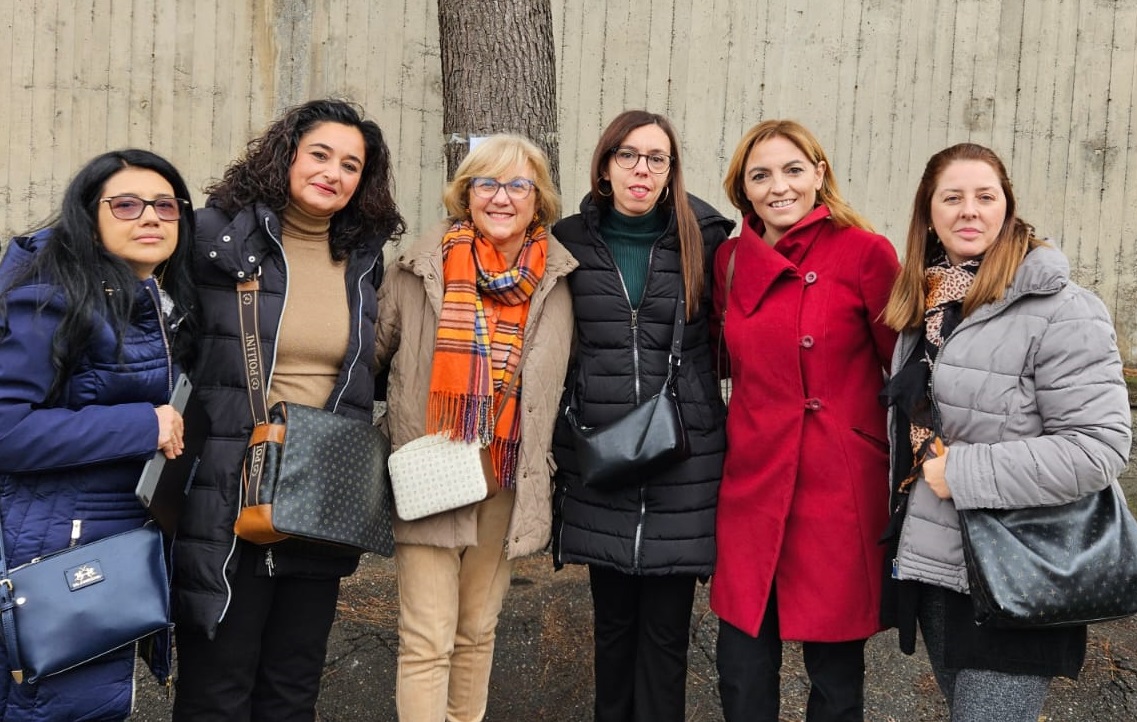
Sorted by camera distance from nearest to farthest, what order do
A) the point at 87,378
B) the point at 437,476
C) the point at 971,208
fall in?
the point at 87,378 → the point at 971,208 → the point at 437,476

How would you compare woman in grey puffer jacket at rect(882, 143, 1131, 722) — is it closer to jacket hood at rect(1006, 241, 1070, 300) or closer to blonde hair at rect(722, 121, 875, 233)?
jacket hood at rect(1006, 241, 1070, 300)

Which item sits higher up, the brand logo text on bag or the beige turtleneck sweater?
the beige turtleneck sweater

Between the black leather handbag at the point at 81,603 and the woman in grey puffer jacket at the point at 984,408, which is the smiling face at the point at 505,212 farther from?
the black leather handbag at the point at 81,603

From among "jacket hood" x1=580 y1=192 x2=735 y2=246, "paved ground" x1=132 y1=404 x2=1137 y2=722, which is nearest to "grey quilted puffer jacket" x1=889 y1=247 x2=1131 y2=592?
"jacket hood" x1=580 y1=192 x2=735 y2=246

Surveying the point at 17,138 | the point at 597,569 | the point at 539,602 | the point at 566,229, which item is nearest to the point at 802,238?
the point at 566,229

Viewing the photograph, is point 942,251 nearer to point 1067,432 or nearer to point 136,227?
point 1067,432

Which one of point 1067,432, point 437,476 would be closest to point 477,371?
point 437,476

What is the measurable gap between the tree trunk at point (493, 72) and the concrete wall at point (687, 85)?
1.97 meters

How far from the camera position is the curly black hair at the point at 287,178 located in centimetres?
264

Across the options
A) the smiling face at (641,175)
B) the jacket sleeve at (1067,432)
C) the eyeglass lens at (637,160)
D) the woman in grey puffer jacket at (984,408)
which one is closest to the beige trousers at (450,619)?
the smiling face at (641,175)

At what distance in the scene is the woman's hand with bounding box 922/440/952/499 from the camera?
2.34 metres

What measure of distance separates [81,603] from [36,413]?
1.49 feet

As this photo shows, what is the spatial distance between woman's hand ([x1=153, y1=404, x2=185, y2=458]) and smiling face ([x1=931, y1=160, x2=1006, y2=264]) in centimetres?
210

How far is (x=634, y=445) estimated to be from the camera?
274 centimetres
